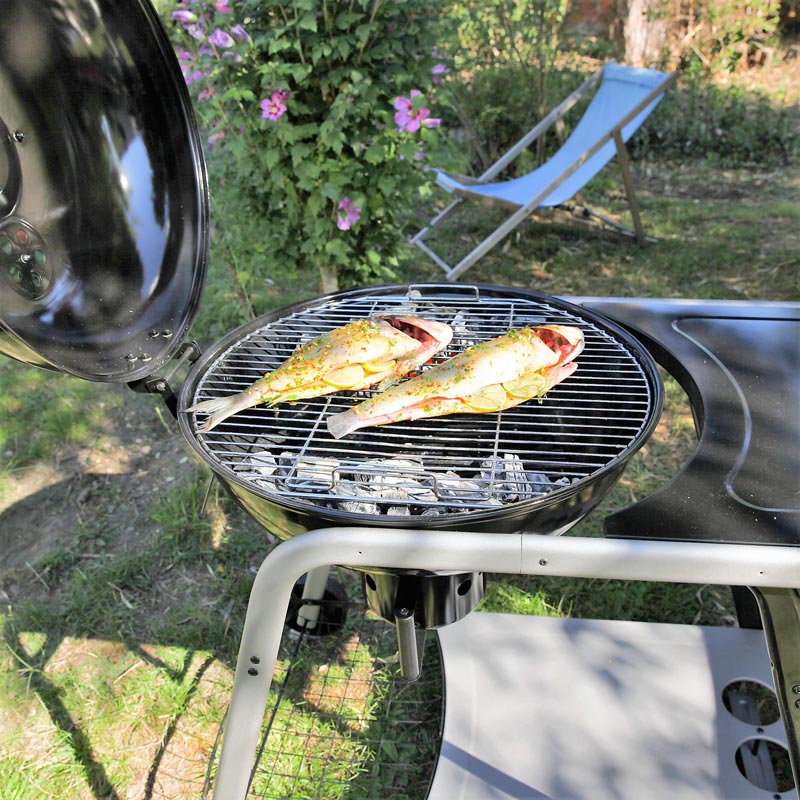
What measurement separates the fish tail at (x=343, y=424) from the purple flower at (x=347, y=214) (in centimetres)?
213

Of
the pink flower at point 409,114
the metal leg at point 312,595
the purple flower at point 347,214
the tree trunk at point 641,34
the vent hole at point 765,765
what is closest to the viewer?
the vent hole at point 765,765

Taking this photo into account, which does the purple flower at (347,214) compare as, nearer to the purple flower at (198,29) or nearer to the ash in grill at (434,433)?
the purple flower at (198,29)

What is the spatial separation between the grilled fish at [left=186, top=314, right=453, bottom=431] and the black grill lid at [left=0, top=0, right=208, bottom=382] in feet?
0.83

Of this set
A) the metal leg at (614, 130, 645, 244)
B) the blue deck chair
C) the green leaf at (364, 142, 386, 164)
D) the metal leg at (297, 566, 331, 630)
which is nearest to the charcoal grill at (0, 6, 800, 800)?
the metal leg at (297, 566, 331, 630)

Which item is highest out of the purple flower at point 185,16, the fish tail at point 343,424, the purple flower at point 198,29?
the purple flower at point 185,16

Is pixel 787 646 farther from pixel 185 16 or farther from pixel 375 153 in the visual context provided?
pixel 185 16

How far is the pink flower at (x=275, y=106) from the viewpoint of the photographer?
3.25m

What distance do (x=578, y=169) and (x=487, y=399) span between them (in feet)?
13.0

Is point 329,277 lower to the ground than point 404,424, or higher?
lower

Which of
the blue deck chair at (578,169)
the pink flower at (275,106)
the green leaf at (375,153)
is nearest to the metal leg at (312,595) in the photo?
the green leaf at (375,153)

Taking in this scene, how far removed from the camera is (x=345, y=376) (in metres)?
1.75

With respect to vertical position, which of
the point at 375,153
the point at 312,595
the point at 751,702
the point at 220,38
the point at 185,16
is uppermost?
the point at 185,16

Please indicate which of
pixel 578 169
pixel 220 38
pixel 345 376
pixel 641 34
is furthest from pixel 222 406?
pixel 641 34

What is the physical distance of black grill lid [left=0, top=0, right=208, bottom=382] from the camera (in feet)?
5.06
